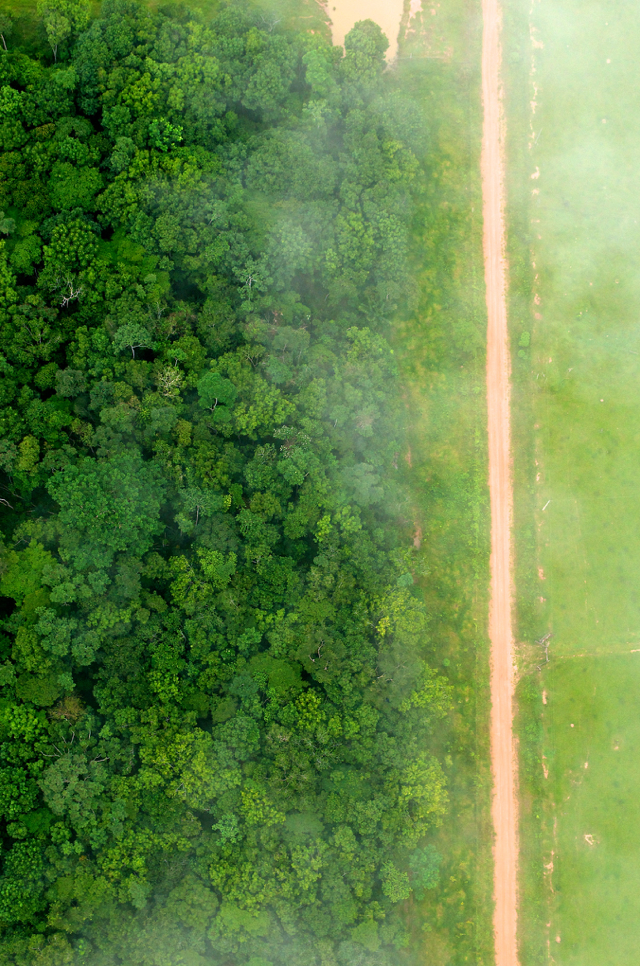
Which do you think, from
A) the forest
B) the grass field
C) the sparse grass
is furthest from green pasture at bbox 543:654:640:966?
the forest

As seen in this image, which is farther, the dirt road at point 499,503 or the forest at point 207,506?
the dirt road at point 499,503

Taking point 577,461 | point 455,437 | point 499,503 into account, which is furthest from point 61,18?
point 577,461

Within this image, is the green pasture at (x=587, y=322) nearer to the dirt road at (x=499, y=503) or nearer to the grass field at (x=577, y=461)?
the grass field at (x=577, y=461)

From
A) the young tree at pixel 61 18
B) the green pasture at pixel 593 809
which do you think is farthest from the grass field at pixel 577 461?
the young tree at pixel 61 18

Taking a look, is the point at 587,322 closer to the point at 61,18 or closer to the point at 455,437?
the point at 455,437

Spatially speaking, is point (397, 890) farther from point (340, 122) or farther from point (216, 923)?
point (340, 122)

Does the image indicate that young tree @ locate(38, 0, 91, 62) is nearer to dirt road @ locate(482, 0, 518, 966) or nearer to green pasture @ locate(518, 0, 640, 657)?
dirt road @ locate(482, 0, 518, 966)
